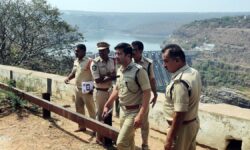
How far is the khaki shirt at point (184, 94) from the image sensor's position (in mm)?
3105

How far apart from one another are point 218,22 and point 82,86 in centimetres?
18587

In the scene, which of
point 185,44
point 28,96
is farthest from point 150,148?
point 185,44

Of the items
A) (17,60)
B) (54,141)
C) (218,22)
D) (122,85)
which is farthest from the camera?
(218,22)

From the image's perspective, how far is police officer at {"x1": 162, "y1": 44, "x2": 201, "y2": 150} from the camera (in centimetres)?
312

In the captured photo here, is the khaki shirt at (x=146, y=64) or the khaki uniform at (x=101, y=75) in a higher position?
the khaki shirt at (x=146, y=64)

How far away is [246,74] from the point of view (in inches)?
4316

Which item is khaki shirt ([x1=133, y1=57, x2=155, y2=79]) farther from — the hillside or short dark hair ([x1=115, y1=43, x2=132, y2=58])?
the hillside

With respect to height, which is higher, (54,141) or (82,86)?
(82,86)

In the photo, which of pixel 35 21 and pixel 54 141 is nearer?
pixel 54 141

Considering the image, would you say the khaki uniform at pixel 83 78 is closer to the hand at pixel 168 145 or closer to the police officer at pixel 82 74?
the police officer at pixel 82 74

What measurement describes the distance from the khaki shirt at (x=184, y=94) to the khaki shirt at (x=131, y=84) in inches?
27.8

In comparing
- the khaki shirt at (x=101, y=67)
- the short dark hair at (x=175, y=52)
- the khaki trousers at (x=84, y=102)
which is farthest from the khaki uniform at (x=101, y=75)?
the short dark hair at (x=175, y=52)

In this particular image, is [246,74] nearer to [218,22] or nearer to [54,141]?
[218,22]

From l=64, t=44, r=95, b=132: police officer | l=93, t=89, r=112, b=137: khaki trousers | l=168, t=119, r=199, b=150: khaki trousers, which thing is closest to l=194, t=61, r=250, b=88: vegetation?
l=64, t=44, r=95, b=132: police officer
